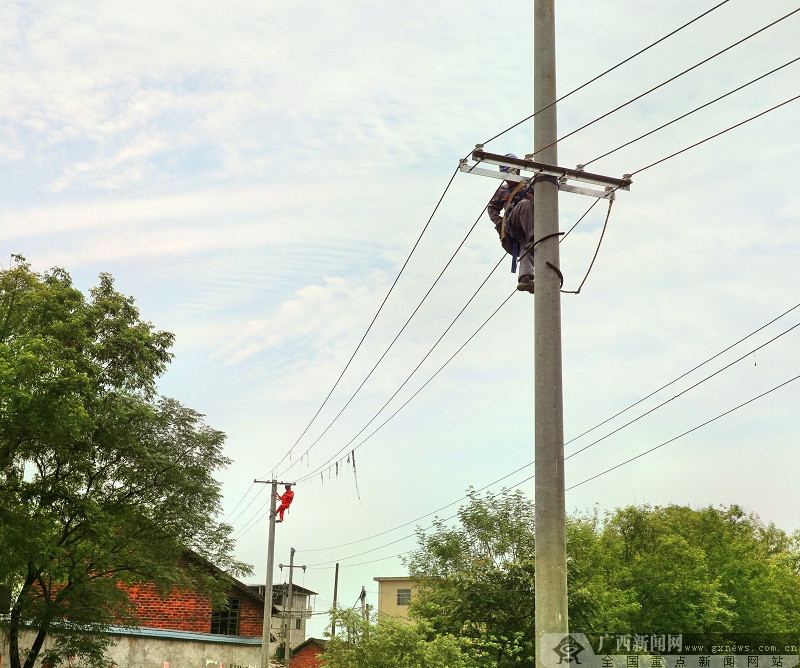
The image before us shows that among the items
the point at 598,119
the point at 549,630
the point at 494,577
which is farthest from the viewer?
the point at 494,577

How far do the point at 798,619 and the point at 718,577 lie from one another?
7310 millimetres

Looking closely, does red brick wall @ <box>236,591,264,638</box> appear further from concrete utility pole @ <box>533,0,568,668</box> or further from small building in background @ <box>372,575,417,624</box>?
concrete utility pole @ <box>533,0,568,668</box>

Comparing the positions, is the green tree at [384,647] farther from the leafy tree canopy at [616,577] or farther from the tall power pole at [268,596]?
the tall power pole at [268,596]

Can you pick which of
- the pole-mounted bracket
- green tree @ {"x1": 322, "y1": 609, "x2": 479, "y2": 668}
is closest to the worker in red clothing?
green tree @ {"x1": 322, "y1": 609, "x2": 479, "y2": 668}

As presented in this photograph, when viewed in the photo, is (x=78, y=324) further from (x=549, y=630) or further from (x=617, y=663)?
(x=549, y=630)

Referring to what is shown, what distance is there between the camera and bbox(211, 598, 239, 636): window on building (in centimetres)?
4309

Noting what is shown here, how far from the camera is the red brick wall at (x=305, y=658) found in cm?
5778

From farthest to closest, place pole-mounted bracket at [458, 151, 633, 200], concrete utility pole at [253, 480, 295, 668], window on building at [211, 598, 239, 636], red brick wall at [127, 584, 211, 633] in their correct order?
window on building at [211, 598, 239, 636] < red brick wall at [127, 584, 211, 633] < concrete utility pole at [253, 480, 295, 668] < pole-mounted bracket at [458, 151, 633, 200]

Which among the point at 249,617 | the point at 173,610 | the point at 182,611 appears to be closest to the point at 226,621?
the point at 249,617

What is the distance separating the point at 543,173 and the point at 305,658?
56.2m

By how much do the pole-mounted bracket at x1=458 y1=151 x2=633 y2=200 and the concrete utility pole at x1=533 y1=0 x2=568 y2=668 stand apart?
10 cm

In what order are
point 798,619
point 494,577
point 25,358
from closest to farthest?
point 25,358 → point 494,577 → point 798,619

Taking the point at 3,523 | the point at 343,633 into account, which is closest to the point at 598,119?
the point at 343,633

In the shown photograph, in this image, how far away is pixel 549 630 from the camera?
6.18 m
